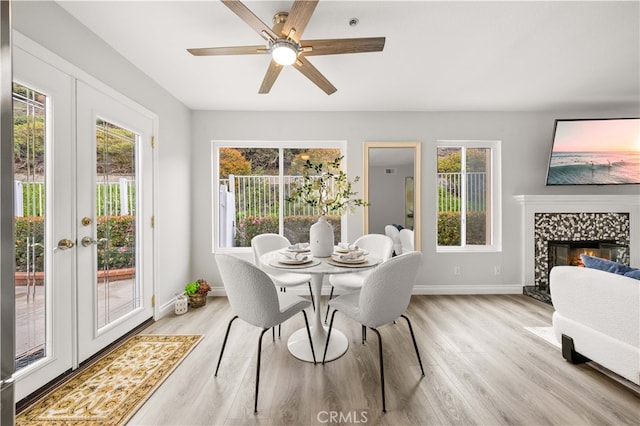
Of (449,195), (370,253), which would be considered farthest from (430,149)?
(370,253)

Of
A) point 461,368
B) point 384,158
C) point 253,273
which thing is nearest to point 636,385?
point 461,368

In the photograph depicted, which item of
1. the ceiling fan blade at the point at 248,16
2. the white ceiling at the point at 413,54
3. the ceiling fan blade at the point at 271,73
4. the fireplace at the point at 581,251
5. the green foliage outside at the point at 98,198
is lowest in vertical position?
the fireplace at the point at 581,251

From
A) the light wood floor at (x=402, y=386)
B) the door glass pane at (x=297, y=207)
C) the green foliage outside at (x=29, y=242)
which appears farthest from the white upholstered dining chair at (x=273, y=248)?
the green foliage outside at (x=29, y=242)

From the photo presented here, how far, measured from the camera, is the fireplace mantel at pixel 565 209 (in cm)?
343

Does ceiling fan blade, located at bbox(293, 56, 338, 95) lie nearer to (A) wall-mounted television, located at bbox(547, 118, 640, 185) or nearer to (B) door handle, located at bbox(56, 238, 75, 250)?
(B) door handle, located at bbox(56, 238, 75, 250)

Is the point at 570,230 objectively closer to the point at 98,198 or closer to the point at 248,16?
the point at 248,16

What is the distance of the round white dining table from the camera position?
5.78 ft

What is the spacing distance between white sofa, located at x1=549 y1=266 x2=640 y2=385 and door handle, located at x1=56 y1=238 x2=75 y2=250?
3.38m

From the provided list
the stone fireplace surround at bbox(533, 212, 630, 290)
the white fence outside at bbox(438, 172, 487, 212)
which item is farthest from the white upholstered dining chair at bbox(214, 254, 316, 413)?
the stone fireplace surround at bbox(533, 212, 630, 290)

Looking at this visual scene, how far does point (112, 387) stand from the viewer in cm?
172

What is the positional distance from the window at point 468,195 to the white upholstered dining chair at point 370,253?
53.6 inches

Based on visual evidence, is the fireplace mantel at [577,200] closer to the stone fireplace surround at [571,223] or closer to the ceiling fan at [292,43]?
the stone fireplace surround at [571,223]

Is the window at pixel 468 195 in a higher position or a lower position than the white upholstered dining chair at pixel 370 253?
higher

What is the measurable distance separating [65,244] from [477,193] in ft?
14.1
